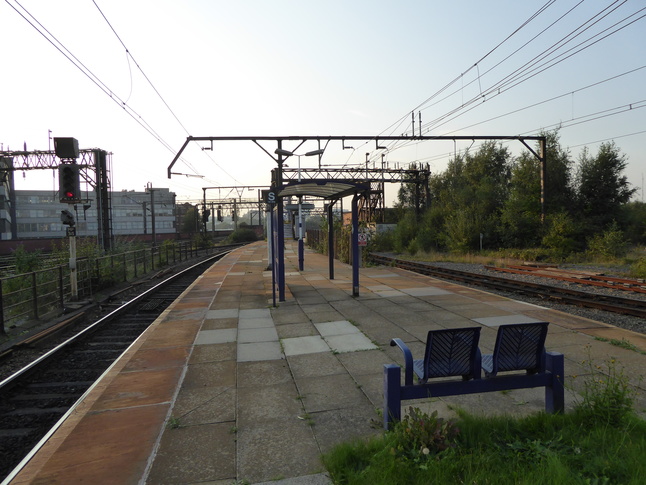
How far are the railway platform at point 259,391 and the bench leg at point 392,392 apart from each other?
34cm

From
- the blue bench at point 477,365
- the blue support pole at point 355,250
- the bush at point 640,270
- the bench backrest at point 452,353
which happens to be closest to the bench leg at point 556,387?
the blue bench at point 477,365

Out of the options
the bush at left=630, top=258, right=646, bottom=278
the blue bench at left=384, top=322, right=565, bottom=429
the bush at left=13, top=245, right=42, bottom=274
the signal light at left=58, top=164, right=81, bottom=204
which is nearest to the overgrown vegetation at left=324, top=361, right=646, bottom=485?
the blue bench at left=384, top=322, right=565, bottom=429

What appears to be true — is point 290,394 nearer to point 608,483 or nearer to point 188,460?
point 188,460

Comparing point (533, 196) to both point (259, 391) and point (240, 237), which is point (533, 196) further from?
point (240, 237)

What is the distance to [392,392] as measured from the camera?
3801 mm

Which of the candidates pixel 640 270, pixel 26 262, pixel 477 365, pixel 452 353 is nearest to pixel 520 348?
pixel 477 365

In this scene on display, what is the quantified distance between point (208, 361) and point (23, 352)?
3.93 meters

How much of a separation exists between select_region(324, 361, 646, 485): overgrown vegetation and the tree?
31.1m

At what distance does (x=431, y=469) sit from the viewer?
3.12 m

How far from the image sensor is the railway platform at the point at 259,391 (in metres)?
3.55

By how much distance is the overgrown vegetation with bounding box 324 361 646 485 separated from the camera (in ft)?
9.92

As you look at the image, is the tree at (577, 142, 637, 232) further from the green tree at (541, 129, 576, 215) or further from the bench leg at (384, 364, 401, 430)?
the bench leg at (384, 364, 401, 430)

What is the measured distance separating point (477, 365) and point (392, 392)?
0.95 metres

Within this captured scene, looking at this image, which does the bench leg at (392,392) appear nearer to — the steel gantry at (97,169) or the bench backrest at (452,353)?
the bench backrest at (452,353)
